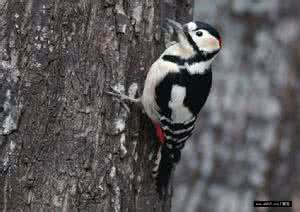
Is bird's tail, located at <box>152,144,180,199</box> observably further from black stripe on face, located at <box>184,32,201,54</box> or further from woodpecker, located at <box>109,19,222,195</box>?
black stripe on face, located at <box>184,32,201,54</box>

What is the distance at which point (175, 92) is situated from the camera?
3857mm

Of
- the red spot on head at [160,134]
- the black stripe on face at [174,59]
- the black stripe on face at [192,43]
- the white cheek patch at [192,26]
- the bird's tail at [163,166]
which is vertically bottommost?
the bird's tail at [163,166]

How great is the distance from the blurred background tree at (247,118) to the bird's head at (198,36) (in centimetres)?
Result: 175

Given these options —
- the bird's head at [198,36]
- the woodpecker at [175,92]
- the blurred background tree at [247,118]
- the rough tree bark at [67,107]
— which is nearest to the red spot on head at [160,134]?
the woodpecker at [175,92]

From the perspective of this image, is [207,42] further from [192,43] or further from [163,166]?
[163,166]

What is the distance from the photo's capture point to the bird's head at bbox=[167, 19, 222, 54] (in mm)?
3951

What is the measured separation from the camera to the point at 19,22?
11.1ft

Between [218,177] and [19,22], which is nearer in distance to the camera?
[19,22]

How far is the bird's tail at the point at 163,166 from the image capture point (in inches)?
148

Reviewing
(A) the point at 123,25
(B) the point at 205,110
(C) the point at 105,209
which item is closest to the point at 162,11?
(A) the point at 123,25

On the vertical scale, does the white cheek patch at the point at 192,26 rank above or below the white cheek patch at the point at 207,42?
above

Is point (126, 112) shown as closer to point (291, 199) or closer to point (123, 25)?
point (123, 25)

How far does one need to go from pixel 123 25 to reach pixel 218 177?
2.45 metres

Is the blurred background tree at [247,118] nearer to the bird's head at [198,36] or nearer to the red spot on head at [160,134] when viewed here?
the bird's head at [198,36]
